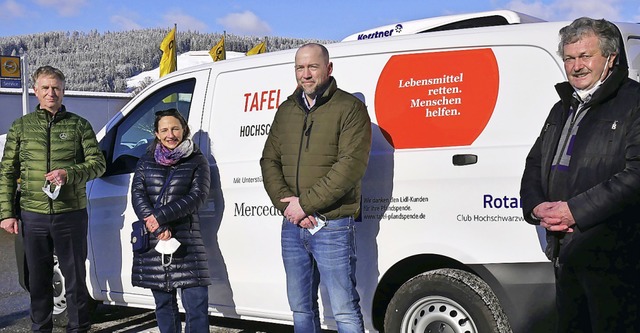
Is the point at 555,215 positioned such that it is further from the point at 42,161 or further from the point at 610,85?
the point at 42,161

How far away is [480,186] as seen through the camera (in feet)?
12.0

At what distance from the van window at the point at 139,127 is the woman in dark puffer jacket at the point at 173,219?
715mm

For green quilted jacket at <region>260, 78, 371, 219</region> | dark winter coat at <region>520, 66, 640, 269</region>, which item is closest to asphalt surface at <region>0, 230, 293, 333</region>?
green quilted jacket at <region>260, 78, 371, 219</region>

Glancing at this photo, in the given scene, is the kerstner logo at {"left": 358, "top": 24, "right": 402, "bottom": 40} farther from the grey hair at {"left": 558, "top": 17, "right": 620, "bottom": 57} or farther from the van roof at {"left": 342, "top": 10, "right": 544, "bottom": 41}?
the grey hair at {"left": 558, "top": 17, "right": 620, "bottom": 57}

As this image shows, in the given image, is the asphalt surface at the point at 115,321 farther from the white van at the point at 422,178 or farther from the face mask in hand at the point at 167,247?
the face mask in hand at the point at 167,247

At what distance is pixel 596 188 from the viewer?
2703 millimetres

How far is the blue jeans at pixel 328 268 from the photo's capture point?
3.58 metres

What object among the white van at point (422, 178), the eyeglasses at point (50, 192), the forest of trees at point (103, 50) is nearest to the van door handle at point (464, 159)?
the white van at point (422, 178)

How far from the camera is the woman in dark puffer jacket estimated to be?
418 cm

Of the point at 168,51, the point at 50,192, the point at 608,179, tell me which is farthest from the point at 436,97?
the point at 168,51

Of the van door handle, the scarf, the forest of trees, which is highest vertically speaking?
the forest of trees

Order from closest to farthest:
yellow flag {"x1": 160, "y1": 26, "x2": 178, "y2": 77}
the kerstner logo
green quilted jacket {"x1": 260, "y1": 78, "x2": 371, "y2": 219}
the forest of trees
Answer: green quilted jacket {"x1": 260, "y1": 78, "x2": 371, "y2": 219}, the kerstner logo, yellow flag {"x1": 160, "y1": 26, "x2": 178, "y2": 77}, the forest of trees

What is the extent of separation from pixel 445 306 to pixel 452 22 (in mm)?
1723

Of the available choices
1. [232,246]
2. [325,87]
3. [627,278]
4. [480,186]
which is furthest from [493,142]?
[232,246]
